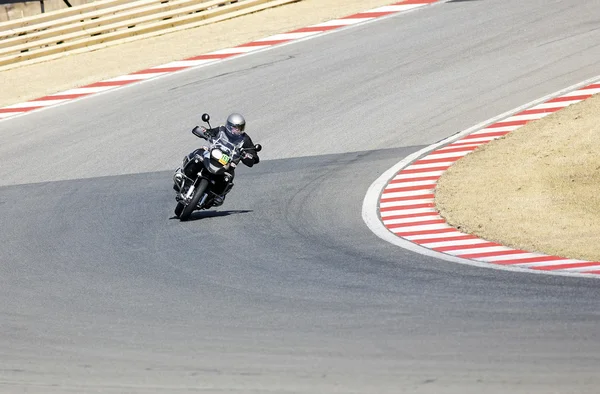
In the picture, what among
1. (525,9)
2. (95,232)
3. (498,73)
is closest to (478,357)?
(95,232)

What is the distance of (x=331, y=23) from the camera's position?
94.6 feet

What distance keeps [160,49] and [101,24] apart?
2.20 metres

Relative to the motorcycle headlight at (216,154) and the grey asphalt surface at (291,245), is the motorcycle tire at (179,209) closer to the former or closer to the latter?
the grey asphalt surface at (291,245)

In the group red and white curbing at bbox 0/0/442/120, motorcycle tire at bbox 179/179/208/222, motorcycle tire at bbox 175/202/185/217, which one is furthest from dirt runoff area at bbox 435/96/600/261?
red and white curbing at bbox 0/0/442/120

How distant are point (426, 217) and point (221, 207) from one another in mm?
3599

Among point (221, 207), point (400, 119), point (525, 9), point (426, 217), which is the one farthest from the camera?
point (525, 9)

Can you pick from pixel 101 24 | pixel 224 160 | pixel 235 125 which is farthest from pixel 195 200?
pixel 101 24

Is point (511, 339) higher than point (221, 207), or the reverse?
point (511, 339)

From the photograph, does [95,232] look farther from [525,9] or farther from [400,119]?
[525,9]

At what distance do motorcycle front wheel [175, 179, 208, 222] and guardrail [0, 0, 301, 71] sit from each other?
44.7 feet

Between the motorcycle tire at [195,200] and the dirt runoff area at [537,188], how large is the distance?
348 centimetres

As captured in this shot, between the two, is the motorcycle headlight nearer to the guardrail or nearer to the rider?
the rider

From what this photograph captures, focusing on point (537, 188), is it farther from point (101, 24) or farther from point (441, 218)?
point (101, 24)

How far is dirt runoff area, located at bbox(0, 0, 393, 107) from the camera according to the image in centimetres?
2688
